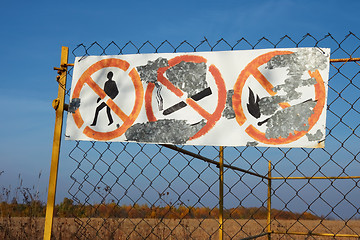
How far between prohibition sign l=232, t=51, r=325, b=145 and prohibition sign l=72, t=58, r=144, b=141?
0.71 meters

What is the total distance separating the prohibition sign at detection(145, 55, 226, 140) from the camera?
8.25ft

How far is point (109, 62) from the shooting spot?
2.79m

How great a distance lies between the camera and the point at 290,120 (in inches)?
94.8

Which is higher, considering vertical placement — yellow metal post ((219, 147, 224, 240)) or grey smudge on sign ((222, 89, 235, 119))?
grey smudge on sign ((222, 89, 235, 119))

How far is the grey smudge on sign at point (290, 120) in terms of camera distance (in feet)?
7.85

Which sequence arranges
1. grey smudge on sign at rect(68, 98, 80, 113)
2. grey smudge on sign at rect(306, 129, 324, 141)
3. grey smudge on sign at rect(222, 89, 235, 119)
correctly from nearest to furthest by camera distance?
grey smudge on sign at rect(306, 129, 324, 141) → grey smudge on sign at rect(222, 89, 235, 119) → grey smudge on sign at rect(68, 98, 80, 113)

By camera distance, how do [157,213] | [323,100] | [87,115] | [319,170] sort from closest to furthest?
[323,100]
[319,170]
[87,115]
[157,213]

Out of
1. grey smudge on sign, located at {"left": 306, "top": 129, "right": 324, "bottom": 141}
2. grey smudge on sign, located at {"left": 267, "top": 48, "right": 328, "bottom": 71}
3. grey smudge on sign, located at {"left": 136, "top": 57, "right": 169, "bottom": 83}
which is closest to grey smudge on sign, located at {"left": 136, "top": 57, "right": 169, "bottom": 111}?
grey smudge on sign, located at {"left": 136, "top": 57, "right": 169, "bottom": 83}

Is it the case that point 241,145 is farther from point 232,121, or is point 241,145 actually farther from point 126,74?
point 126,74

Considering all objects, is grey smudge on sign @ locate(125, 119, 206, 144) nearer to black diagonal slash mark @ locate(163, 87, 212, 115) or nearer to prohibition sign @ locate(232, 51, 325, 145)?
black diagonal slash mark @ locate(163, 87, 212, 115)

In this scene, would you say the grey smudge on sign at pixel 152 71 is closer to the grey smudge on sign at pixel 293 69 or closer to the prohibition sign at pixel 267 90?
the prohibition sign at pixel 267 90

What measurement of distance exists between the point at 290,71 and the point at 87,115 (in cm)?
152

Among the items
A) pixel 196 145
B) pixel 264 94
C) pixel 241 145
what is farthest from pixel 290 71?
pixel 196 145

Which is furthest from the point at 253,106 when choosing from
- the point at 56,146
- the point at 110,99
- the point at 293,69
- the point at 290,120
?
the point at 56,146
